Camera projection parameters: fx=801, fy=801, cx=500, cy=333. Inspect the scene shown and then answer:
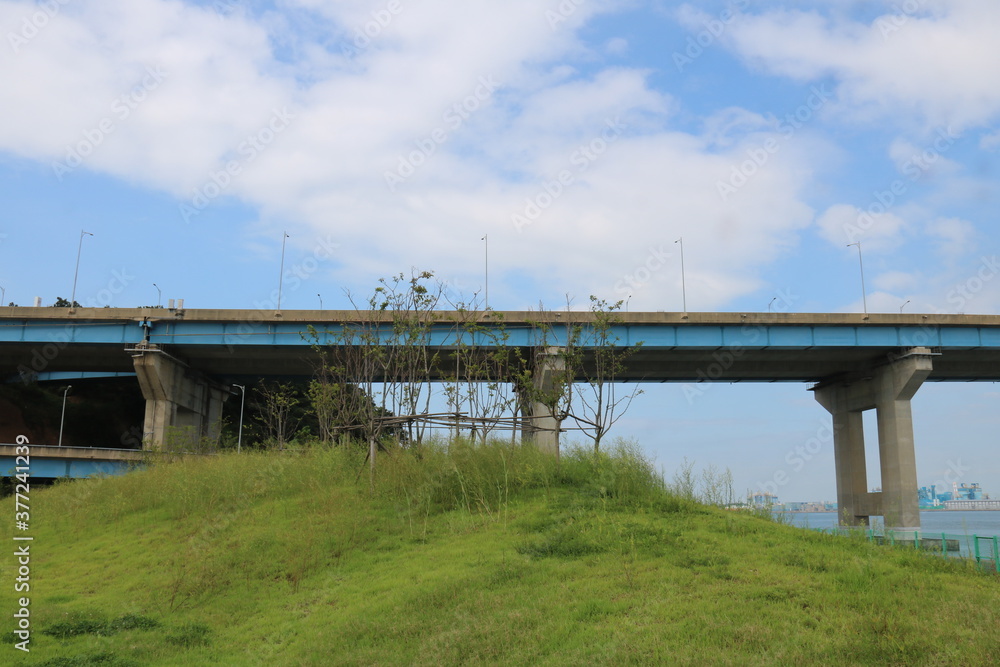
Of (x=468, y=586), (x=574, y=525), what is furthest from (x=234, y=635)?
(x=574, y=525)

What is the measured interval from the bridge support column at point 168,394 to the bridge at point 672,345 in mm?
71

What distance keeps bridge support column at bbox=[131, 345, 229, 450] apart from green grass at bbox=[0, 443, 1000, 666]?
21409 mm

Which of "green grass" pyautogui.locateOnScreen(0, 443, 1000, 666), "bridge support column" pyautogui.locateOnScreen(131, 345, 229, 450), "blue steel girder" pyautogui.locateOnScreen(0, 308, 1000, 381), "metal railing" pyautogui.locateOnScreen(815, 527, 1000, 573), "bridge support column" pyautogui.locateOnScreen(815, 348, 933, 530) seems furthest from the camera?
"bridge support column" pyautogui.locateOnScreen(815, 348, 933, 530)

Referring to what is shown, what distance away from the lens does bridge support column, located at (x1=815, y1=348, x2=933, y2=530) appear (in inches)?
1657

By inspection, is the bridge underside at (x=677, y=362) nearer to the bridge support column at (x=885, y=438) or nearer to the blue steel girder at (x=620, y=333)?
the blue steel girder at (x=620, y=333)

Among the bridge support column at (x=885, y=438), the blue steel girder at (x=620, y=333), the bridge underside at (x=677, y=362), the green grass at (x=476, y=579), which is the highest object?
the blue steel girder at (x=620, y=333)

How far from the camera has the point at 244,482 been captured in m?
19.3

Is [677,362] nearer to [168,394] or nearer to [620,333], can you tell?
[620,333]

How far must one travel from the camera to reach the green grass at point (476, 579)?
8922mm

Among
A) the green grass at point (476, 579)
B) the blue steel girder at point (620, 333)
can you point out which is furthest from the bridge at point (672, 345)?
the green grass at point (476, 579)

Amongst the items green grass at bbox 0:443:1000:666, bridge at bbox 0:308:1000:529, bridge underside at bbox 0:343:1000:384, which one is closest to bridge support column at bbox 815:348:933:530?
bridge at bbox 0:308:1000:529

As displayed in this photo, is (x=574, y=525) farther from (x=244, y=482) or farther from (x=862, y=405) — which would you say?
(x=862, y=405)

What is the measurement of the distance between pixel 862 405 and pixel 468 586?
41.5m

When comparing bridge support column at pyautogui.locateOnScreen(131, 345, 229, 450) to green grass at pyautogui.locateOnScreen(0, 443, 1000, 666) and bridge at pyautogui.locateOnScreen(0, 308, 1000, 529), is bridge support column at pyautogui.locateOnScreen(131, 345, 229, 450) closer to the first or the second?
bridge at pyautogui.locateOnScreen(0, 308, 1000, 529)
